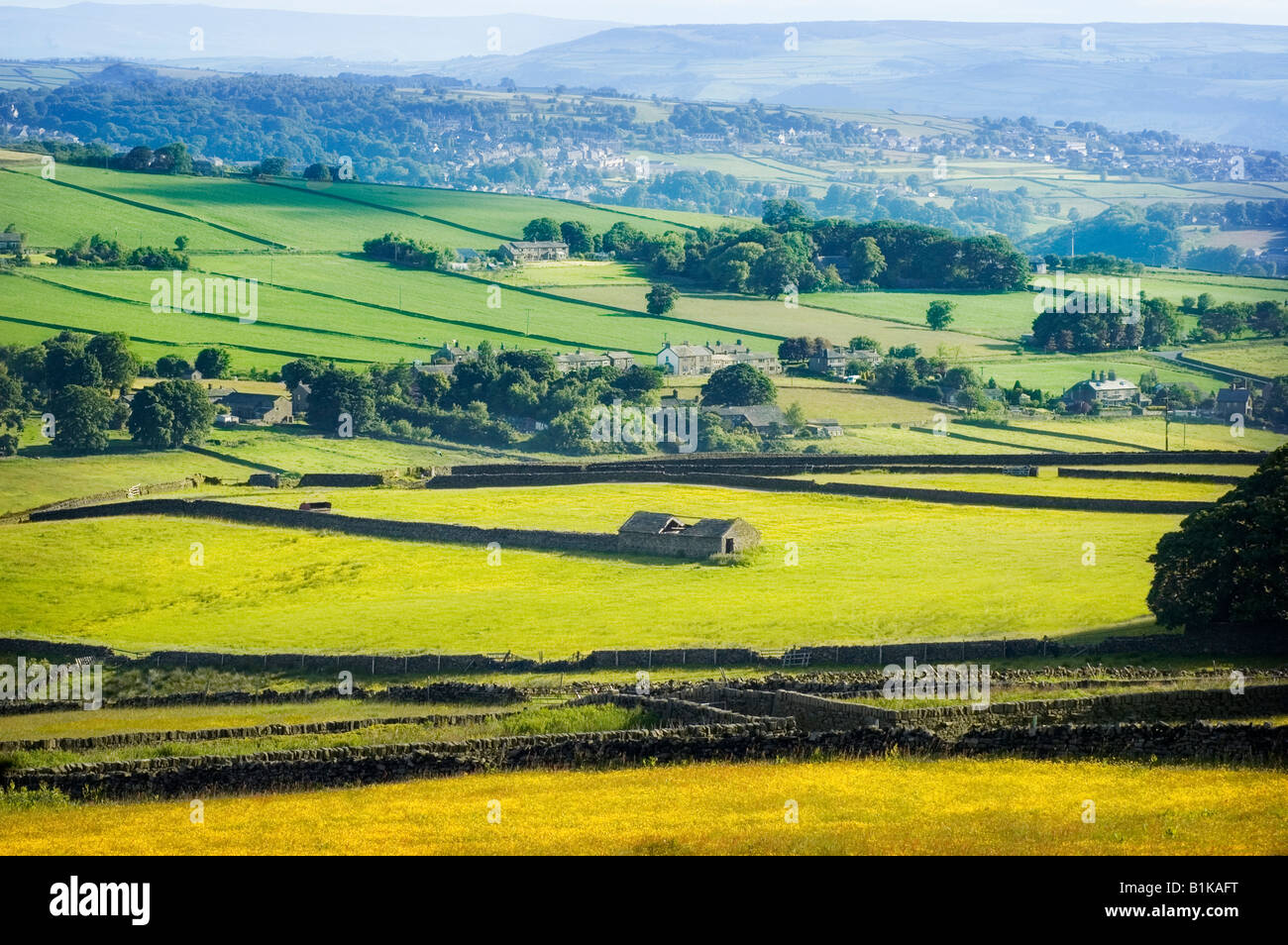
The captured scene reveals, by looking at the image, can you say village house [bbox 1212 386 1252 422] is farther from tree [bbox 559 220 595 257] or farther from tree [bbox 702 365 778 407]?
tree [bbox 559 220 595 257]

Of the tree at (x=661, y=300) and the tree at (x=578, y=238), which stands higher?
the tree at (x=578, y=238)

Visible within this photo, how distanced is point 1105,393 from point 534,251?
62.6 meters

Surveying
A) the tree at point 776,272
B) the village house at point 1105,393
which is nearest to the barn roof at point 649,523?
the village house at point 1105,393

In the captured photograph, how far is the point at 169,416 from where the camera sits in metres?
89.8

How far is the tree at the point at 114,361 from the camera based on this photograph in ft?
327

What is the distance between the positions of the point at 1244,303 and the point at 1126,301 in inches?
340

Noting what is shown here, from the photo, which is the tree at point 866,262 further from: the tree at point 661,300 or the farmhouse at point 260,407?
the farmhouse at point 260,407

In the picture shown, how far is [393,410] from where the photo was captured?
101 meters

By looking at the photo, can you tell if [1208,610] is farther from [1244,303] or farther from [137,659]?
[1244,303]

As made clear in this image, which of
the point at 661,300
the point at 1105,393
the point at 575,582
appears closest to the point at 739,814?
the point at 575,582

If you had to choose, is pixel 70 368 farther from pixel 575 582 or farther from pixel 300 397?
pixel 575 582

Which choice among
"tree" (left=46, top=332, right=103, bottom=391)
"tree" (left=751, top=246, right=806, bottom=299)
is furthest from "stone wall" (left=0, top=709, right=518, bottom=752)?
"tree" (left=751, top=246, right=806, bottom=299)

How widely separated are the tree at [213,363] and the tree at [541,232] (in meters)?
59.2
